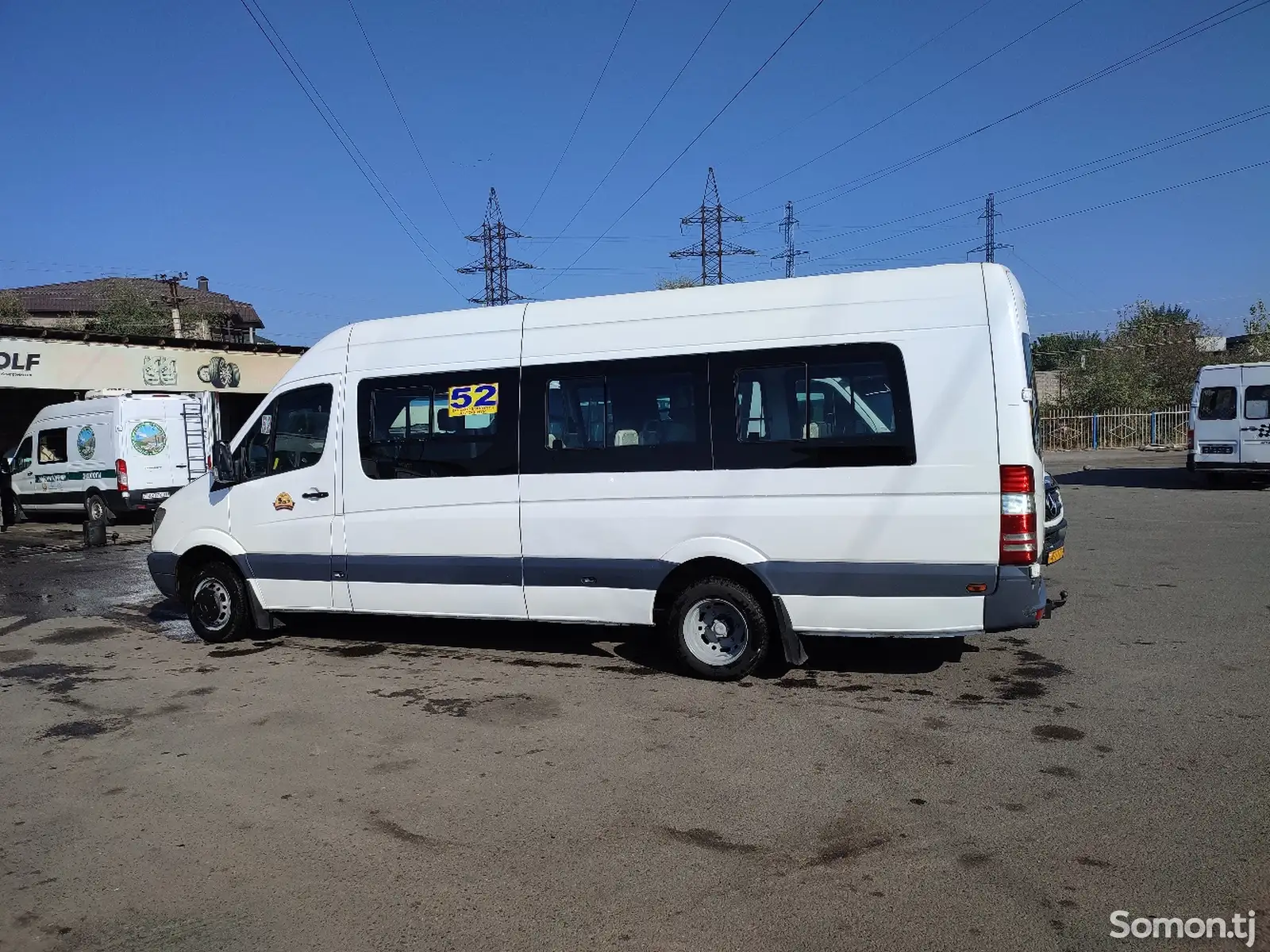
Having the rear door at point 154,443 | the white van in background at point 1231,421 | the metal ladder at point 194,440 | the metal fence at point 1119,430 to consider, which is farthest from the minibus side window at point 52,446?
the metal fence at point 1119,430

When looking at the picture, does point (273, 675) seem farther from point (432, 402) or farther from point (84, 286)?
point (84, 286)

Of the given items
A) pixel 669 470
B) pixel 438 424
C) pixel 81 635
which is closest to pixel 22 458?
pixel 81 635

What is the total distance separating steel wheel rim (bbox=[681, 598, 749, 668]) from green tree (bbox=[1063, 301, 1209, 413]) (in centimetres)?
3974

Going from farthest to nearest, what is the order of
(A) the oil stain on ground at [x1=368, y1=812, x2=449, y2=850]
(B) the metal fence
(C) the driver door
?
(B) the metal fence, (C) the driver door, (A) the oil stain on ground at [x1=368, y1=812, x2=449, y2=850]

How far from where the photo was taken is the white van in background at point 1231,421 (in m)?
20.2

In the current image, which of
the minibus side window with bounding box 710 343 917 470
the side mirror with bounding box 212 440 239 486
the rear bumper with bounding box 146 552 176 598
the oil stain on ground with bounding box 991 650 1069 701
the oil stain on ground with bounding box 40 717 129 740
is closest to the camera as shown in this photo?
the oil stain on ground with bounding box 40 717 129 740

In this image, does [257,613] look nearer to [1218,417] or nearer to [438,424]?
[438,424]

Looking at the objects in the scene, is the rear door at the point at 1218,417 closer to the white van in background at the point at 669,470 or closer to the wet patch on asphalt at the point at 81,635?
the white van in background at the point at 669,470

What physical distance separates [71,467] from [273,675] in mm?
14516

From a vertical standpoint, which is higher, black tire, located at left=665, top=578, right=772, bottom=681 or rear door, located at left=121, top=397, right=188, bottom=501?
rear door, located at left=121, top=397, right=188, bottom=501

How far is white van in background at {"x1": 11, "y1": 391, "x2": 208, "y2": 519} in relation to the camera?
18234 mm

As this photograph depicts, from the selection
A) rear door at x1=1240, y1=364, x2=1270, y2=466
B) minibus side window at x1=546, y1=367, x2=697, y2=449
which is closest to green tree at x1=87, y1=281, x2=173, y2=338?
rear door at x1=1240, y1=364, x2=1270, y2=466

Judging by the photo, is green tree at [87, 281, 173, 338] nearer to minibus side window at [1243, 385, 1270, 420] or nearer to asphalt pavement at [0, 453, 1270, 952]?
minibus side window at [1243, 385, 1270, 420]

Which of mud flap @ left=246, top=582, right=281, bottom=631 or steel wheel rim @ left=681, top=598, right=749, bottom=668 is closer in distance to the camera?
steel wheel rim @ left=681, top=598, right=749, bottom=668
